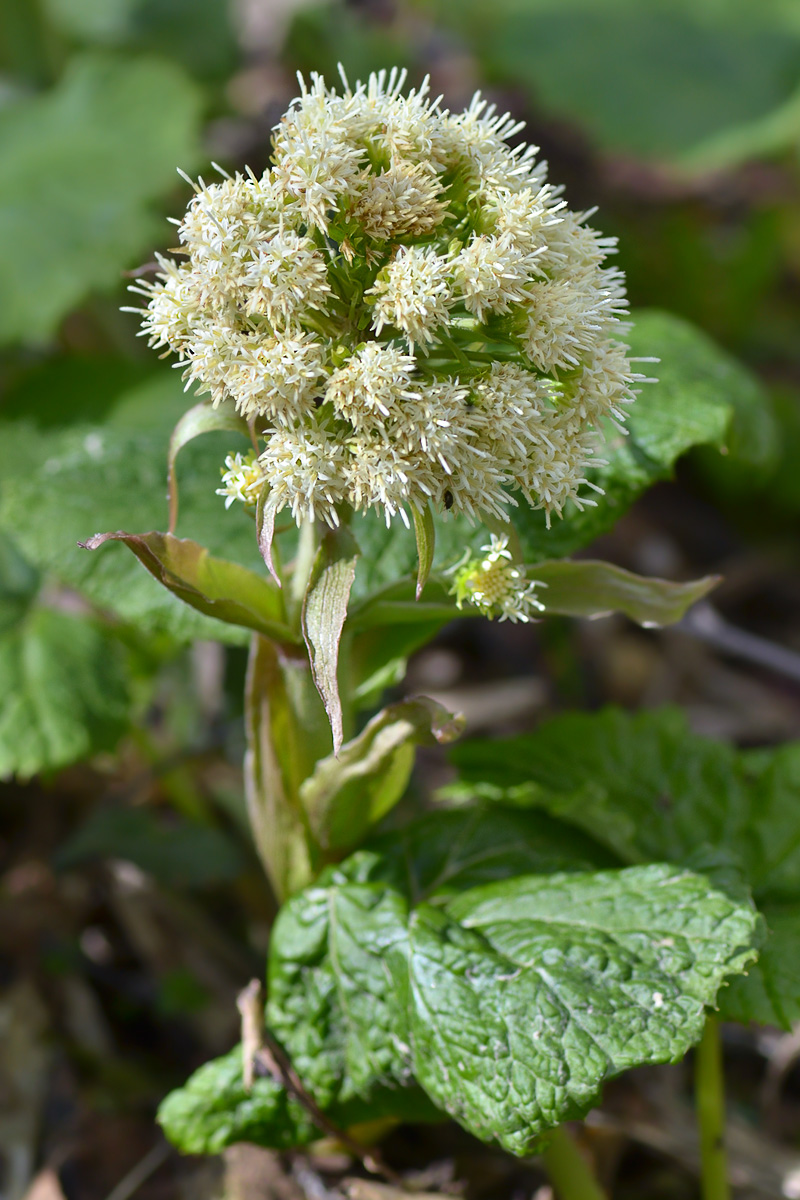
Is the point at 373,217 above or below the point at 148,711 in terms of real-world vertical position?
above

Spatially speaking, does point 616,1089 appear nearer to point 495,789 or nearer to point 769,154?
point 495,789

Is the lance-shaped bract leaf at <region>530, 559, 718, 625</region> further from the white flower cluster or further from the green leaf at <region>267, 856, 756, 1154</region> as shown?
the green leaf at <region>267, 856, 756, 1154</region>

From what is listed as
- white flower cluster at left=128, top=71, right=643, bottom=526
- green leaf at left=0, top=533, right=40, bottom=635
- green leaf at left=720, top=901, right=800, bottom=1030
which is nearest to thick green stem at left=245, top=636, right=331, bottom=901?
white flower cluster at left=128, top=71, right=643, bottom=526

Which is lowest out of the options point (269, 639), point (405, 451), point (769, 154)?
point (769, 154)

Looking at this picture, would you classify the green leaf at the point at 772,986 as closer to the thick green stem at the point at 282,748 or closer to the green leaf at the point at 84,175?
the thick green stem at the point at 282,748

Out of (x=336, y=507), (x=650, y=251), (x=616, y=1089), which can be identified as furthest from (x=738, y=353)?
(x=336, y=507)

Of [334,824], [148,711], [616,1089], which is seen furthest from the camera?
[148,711]

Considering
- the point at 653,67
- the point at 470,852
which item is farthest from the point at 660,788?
the point at 653,67

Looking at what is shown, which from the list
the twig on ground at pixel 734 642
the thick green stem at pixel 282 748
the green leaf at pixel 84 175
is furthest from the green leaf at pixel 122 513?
the twig on ground at pixel 734 642
